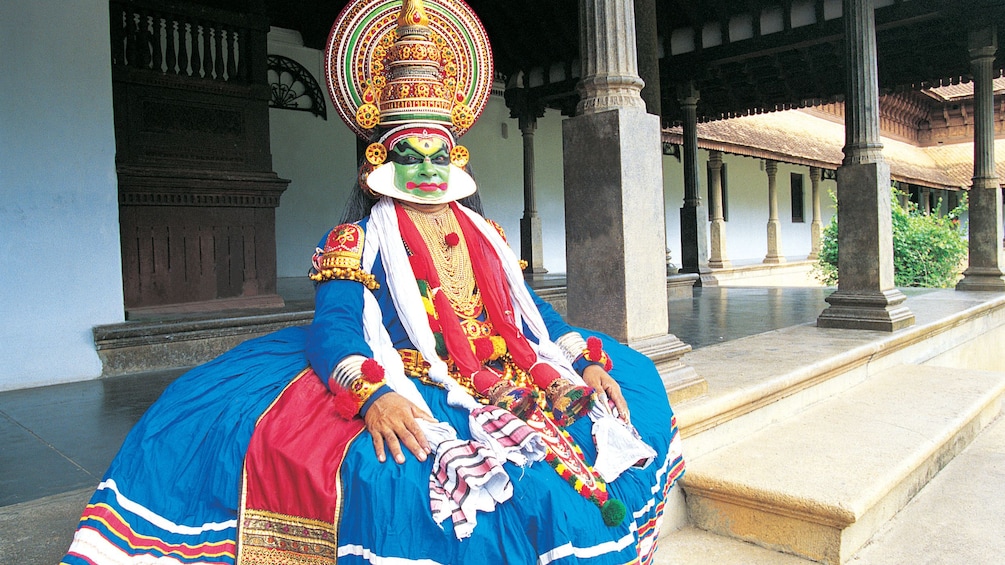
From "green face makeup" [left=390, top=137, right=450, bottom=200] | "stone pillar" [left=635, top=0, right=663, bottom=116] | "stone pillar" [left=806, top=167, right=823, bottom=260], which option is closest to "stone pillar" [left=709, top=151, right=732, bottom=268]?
"stone pillar" [left=806, top=167, right=823, bottom=260]

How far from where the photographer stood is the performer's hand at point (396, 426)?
1.51 m

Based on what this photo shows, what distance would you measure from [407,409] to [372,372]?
4.8 inches

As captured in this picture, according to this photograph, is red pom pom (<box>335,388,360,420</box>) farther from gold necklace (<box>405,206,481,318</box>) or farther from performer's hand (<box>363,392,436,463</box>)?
gold necklace (<box>405,206,481,318</box>)

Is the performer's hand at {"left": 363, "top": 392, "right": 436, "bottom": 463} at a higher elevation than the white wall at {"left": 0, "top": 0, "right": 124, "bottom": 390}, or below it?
below

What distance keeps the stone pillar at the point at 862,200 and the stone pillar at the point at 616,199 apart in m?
2.87

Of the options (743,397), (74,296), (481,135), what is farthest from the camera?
(481,135)

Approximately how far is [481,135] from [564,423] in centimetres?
968

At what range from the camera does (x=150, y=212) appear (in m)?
5.05

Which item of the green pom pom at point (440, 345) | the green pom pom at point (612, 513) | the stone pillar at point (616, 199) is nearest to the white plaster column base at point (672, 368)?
the stone pillar at point (616, 199)

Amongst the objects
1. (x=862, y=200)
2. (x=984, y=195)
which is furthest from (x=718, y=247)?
(x=862, y=200)

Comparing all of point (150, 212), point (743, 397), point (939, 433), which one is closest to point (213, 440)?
point (743, 397)

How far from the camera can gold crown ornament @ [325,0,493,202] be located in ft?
6.71

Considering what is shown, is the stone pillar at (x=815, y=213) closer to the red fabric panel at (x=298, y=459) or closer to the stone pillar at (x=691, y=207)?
the stone pillar at (x=691, y=207)

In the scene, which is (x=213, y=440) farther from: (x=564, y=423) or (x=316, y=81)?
(x=316, y=81)
